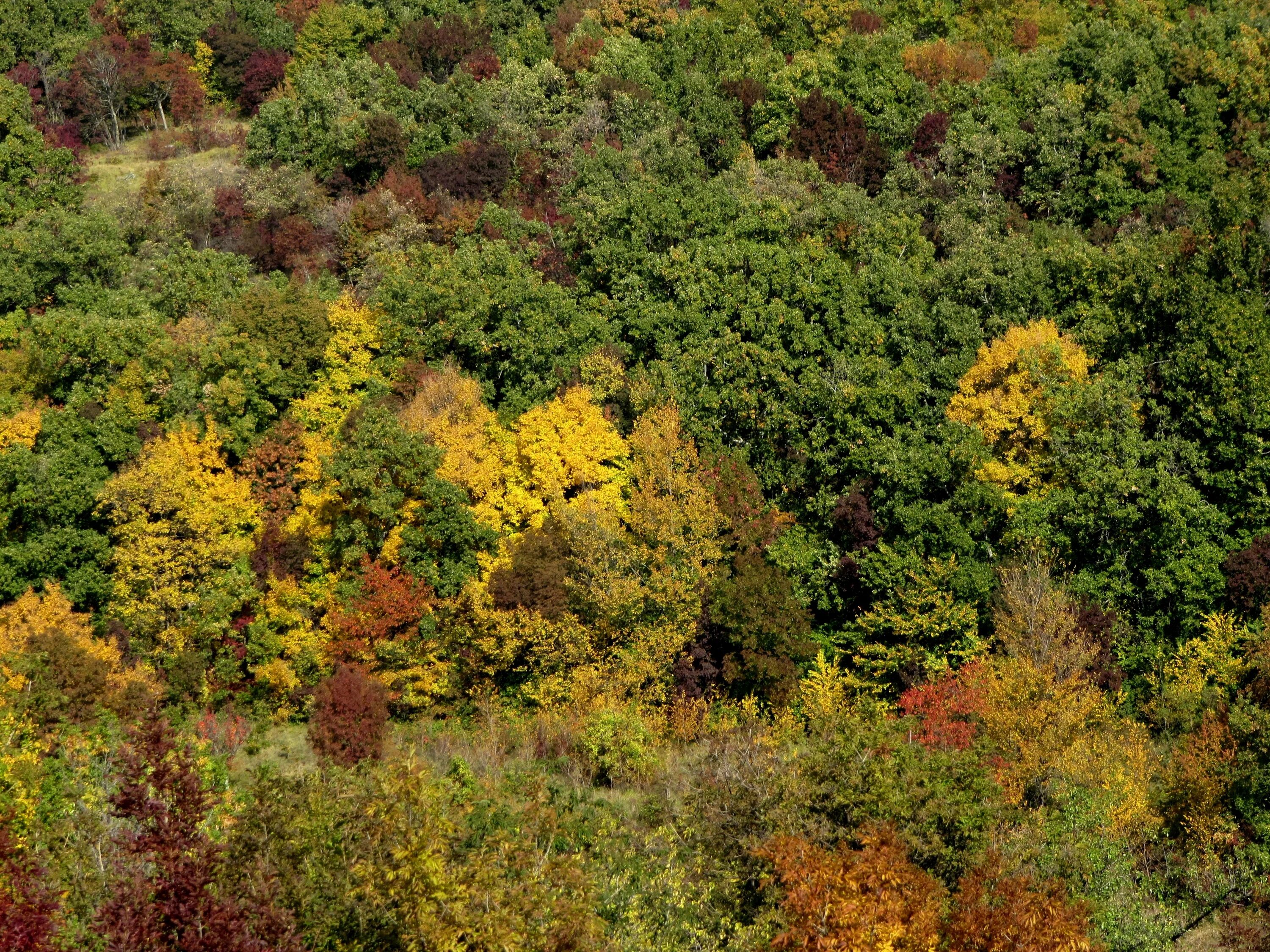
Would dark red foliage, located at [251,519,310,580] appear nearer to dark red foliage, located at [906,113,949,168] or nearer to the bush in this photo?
the bush

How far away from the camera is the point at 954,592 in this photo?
53.1 meters

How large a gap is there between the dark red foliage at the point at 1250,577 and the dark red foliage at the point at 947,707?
9.33 m

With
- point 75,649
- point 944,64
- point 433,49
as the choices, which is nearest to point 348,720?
point 75,649

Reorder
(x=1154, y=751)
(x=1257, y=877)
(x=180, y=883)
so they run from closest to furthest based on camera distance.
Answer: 1. (x=180, y=883)
2. (x=1257, y=877)
3. (x=1154, y=751)

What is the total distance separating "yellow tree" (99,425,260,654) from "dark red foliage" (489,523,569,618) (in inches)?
410

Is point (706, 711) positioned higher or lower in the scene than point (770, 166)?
lower

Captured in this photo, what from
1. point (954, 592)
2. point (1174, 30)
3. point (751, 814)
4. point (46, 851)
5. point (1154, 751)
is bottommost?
point (1154, 751)

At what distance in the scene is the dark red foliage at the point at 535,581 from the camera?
177ft

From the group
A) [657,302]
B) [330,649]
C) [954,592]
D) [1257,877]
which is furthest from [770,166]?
[1257,877]

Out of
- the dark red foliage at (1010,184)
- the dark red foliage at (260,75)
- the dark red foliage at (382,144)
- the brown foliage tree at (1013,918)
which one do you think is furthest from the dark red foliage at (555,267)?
the brown foliage tree at (1013,918)

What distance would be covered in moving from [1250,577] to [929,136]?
33.3 metres

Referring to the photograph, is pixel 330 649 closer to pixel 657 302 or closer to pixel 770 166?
pixel 657 302

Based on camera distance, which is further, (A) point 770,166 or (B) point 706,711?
(A) point 770,166

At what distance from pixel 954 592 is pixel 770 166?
29.4 m
